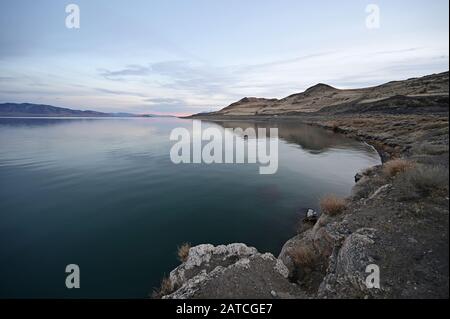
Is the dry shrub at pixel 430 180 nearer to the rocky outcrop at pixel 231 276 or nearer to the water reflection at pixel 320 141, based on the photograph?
the rocky outcrop at pixel 231 276

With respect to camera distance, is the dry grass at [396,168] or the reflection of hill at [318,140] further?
the reflection of hill at [318,140]

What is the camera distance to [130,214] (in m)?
12.6

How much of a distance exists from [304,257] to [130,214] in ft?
32.2

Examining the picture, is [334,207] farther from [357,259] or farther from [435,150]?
[435,150]

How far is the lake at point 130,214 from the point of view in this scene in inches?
326

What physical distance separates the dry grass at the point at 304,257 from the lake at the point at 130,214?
8.22ft

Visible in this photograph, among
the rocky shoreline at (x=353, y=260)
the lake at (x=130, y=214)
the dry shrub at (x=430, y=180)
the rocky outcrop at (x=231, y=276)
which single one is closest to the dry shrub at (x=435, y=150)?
the lake at (x=130, y=214)

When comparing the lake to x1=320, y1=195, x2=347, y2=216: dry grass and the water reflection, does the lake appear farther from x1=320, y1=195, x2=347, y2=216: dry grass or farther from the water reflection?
the water reflection

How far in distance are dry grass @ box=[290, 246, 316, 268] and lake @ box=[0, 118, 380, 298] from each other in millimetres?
2505

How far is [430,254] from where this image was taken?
487 cm

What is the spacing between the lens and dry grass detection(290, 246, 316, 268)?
638cm
